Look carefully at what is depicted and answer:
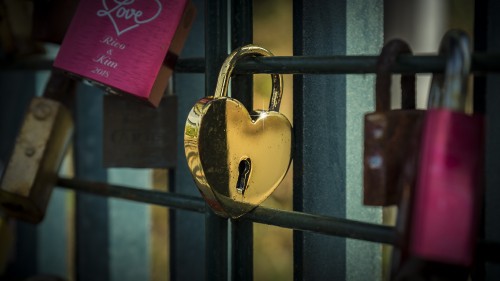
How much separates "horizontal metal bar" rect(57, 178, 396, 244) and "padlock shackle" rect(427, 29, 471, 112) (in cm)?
13

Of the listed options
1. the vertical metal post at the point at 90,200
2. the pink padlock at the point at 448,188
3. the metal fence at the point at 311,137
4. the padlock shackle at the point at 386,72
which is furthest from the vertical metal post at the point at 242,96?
the vertical metal post at the point at 90,200

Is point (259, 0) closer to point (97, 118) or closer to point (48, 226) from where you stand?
point (97, 118)

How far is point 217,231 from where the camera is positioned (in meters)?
0.83

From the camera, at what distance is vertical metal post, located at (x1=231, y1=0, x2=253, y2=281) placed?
0.82 metres

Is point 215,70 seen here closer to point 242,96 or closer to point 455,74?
point 242,96

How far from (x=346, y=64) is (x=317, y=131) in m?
0.20

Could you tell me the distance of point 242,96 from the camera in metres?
0.82

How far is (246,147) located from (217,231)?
0.17 m

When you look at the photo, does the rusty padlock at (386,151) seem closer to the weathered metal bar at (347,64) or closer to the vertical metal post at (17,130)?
the weathered metal bar at (347,64)

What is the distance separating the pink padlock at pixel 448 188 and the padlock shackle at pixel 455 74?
0.02 meters

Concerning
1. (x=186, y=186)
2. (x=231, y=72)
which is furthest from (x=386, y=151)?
(x=186, y=186)

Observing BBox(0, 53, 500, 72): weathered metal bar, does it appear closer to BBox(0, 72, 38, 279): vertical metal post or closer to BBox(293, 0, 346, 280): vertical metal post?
BBox(293, 0, 346, 280): vertical metal post

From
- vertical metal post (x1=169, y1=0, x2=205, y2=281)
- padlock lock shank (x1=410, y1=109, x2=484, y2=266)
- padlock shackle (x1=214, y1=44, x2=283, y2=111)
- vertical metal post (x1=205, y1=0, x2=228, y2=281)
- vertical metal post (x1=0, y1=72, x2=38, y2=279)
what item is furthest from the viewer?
vertical metal post (x1=0, y1=72, x2=38, y2=279)

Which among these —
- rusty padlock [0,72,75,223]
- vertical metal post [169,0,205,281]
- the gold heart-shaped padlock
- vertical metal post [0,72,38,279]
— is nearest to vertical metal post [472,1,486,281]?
the gold heart-shaped padlock
